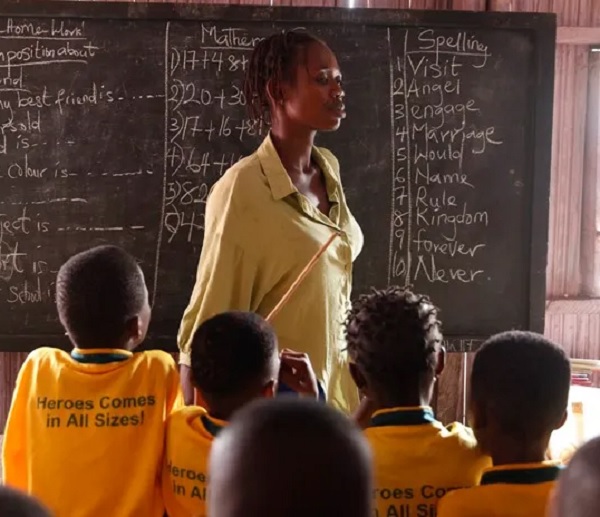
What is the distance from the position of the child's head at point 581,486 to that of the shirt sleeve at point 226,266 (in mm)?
1230

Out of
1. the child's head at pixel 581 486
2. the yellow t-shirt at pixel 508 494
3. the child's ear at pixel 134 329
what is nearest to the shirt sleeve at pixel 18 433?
the child's ear at pixel 134 329

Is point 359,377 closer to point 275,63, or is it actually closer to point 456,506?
point 456,506

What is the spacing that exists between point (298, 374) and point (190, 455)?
345 millimetres

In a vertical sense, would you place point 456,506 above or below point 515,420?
below

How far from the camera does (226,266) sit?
6.70 feet

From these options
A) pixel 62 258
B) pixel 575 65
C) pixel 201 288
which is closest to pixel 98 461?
pixel 201 288

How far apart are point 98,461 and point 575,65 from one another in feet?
8.39

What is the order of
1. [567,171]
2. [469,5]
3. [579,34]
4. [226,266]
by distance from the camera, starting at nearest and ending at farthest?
[226,266] < [469,5] < [579,34] < [567,171]

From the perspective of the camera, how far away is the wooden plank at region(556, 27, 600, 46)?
3.21m

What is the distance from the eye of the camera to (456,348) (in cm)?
300

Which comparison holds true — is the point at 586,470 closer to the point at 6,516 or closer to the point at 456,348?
the point at 6,516

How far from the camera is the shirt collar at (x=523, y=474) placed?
1.31 m

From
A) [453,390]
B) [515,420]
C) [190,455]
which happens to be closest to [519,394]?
[515,420]

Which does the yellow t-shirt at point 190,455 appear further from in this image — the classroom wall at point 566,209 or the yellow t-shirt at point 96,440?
the classroom wall at point 566,209
